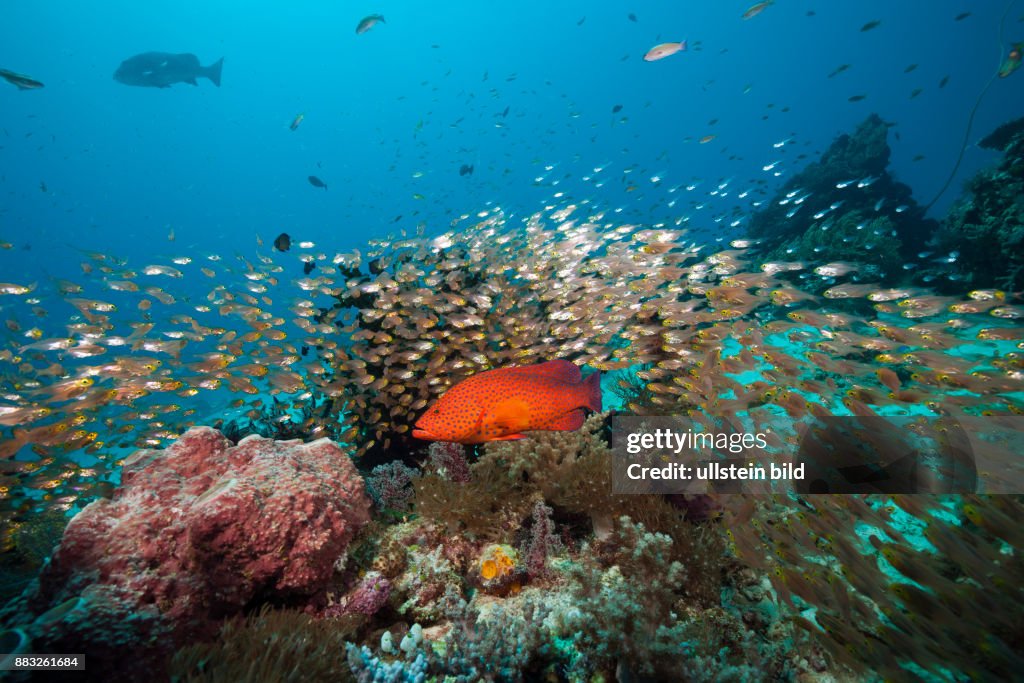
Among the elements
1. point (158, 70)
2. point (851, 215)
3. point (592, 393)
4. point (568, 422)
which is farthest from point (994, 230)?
point (158, 70)

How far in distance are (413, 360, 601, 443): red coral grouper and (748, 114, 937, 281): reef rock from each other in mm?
14048

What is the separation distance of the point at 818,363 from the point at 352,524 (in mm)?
5353

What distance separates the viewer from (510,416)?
146 inches

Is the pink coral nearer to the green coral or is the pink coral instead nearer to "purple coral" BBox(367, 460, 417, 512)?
"purple coral" BBox(367, 460, 417, 512)

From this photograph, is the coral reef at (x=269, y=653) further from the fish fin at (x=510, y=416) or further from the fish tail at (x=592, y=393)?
the fish tail at (x=592, y=393)

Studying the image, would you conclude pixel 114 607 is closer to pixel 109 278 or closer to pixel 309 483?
pixel 309 483

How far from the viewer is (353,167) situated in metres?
107

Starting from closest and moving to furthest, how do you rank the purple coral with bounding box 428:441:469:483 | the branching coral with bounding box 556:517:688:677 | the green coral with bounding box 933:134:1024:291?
the branching coral with bounding box 556:517:688:677 < the purple coral with bounding box 428:441:469:483 < the green coral with bounding box 933:134:1024:291

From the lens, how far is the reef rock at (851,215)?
48.4ft

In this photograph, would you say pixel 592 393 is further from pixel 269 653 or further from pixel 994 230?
pixel 994 230

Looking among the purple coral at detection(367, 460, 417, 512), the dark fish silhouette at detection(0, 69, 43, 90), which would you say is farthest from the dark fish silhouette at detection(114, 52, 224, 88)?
the purple coral at detection(367, 460, 417, 512)

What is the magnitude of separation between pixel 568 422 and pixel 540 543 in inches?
48.6

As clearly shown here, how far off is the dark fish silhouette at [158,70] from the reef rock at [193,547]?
43.5 m

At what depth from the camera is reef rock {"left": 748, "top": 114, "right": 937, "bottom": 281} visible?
1475cm
